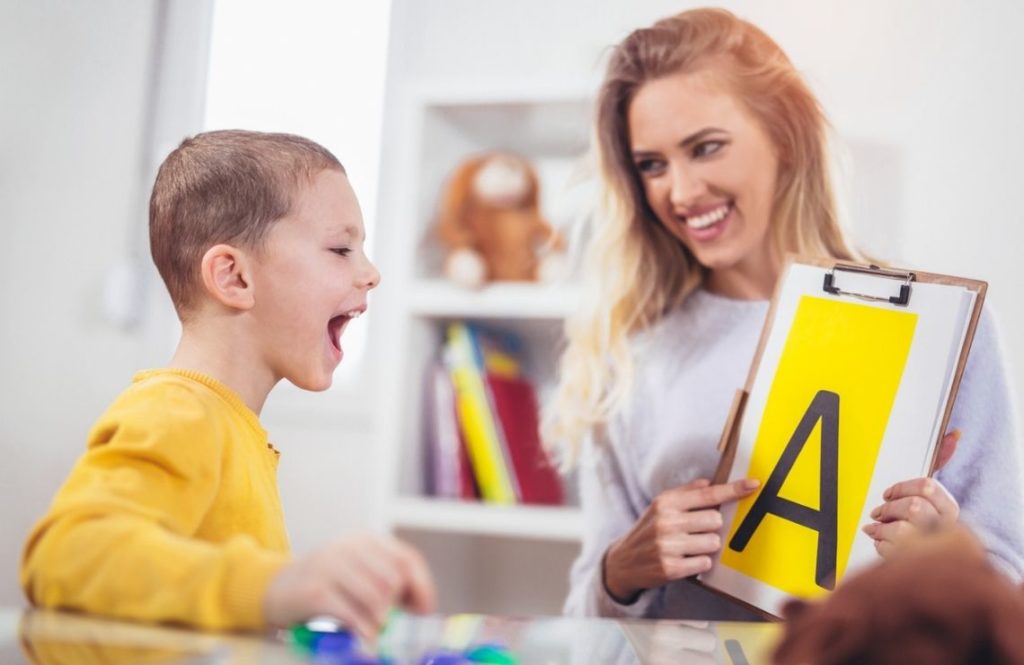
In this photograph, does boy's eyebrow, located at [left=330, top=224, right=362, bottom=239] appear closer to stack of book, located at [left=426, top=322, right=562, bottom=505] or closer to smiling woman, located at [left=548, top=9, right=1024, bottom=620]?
smiling woman, located at [left=548, top=9, right=1024, bottom=620]

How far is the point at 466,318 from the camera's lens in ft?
5.87

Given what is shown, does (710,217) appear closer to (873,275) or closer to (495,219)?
(873,275)

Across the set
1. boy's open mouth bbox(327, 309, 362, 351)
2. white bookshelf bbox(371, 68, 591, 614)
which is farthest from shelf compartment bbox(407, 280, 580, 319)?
boy's open mouth bbox(327, 309, 362, 351)

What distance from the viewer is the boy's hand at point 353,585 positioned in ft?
1.49

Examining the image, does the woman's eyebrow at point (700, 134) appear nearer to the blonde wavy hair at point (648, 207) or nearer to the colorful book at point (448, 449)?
the blonde wavy hair at point (648, 207)

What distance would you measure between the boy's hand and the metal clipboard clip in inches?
23.3

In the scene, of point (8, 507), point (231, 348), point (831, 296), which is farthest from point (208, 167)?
point (8, 507)

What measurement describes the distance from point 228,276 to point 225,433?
15cm

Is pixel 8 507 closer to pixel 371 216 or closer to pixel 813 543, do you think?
pixel 371 216

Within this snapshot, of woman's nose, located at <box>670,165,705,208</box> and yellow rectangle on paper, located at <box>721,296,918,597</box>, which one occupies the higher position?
woman's nose, located at <box>670,165,705,208</box>

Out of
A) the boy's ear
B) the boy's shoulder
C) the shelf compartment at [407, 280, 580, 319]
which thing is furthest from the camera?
the shelf compartment at [407, 280, 580, 319]

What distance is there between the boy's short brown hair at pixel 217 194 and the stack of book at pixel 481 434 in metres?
0.93

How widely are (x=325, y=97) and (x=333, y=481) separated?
814 millimetres

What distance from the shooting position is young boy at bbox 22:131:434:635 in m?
0.47
